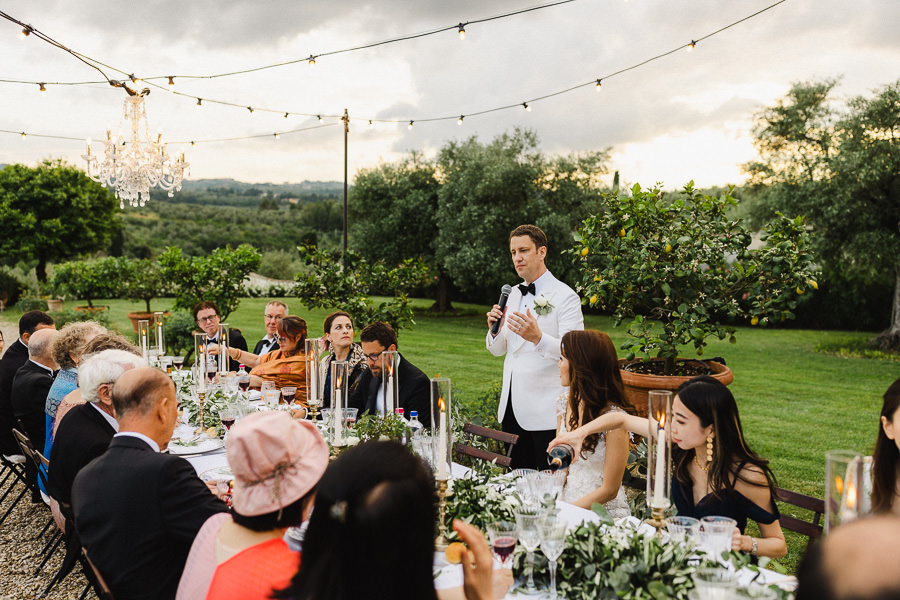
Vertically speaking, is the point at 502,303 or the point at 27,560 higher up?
the point at 502,303

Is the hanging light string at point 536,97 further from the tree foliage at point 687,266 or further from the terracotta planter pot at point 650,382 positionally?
the terracotta planter pot at point 650,382

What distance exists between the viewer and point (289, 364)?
5.43 m

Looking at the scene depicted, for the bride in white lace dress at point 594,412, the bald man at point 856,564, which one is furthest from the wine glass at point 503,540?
the bride in white lace dress at point 594,412

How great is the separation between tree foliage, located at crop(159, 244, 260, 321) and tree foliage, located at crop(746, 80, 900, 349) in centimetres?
1089

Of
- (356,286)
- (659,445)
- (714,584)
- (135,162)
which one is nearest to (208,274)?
(135,162)

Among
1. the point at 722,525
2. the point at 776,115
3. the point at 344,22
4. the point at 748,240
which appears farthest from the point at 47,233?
the point at 722,525

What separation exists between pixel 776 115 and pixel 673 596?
574 inches

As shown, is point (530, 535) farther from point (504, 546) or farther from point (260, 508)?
point (260, 508)

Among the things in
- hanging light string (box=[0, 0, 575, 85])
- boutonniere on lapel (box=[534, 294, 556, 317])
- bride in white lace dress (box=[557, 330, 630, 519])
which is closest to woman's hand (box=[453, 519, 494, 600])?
bride in white lace dress (box=[557, 330, 630, 519])

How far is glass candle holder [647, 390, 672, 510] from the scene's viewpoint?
1.87m

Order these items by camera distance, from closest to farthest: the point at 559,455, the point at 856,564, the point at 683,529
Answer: the point at 856,564
the point at 683,529
the point at 559,455

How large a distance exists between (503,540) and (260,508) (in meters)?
0.70

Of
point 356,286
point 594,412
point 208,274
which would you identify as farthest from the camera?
point 208,274

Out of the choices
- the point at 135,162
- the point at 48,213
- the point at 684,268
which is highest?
the point at 48,213
